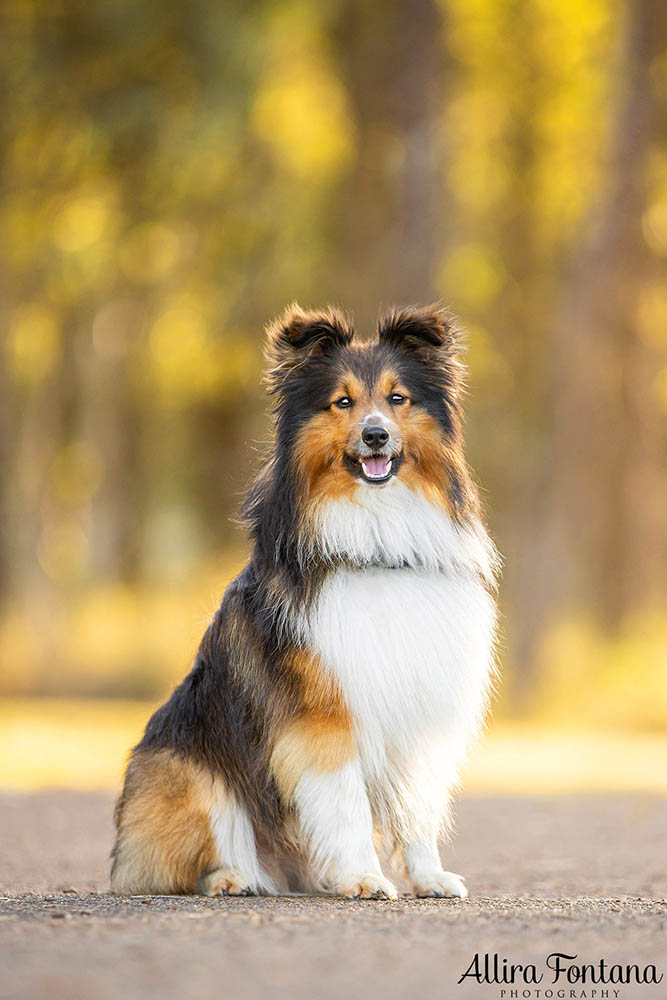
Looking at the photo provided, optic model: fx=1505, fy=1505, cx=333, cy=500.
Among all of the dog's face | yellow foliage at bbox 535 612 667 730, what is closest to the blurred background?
yellow foliage at bbox 535 612 667 730

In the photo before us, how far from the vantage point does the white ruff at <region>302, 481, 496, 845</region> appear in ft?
20.6

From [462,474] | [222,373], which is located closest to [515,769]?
[462,474]

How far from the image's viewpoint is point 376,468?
652cm

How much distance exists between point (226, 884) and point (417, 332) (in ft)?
8.46

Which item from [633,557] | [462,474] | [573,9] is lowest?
[633,557]

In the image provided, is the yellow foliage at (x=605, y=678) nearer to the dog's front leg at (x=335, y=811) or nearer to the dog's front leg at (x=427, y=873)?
the dog's front leg at (x=427, y=873)

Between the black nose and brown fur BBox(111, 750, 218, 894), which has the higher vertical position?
the black nose

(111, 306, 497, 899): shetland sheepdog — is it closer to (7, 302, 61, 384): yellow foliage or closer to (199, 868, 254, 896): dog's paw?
(199, 868, 254, 896): dog's paw

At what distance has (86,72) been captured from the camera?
2139 cm

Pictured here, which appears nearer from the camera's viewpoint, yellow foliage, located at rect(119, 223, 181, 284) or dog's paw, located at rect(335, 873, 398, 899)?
dog's paw, located at rect(335, 873, 398, 899)

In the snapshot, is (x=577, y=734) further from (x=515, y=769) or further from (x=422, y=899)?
(x=422, y=899)

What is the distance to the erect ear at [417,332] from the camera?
6.81 m

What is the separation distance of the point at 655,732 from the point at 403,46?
9.67 m

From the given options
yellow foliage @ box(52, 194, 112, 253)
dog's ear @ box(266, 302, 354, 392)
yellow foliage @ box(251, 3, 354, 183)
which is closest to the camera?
dog's ear @ box(266, 302, 354, 392)
